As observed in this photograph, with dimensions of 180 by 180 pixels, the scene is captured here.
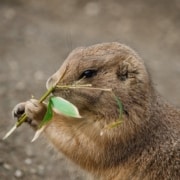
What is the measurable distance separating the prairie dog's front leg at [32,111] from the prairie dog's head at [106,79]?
30 cm

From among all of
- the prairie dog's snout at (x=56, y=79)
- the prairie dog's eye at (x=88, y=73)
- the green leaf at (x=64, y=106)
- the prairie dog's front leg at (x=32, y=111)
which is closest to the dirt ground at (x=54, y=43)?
the prairie dog's front leg at (x=32, y=111)

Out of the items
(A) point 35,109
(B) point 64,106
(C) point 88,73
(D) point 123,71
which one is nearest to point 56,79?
(C) point 88,73

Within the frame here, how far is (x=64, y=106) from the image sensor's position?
4.98 meters

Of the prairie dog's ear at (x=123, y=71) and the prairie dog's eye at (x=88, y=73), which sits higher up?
the prairie dog's eye at (x=88, y=73)

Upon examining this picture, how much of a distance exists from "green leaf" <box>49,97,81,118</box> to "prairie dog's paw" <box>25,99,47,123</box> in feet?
1.75

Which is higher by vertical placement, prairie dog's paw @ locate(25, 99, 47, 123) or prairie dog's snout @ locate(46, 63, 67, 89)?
prairie dog's snout @ locate(46, 63, 67, 89)

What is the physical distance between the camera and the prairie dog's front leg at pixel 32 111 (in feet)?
18.6

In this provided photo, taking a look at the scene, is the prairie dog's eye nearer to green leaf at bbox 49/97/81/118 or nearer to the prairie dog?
the prairie dog

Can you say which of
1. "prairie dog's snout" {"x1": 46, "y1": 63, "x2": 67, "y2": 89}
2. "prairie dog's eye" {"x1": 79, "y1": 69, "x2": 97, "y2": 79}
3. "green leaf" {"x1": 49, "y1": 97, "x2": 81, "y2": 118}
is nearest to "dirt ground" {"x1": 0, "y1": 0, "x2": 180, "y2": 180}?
"prairie dog's snout" {"x1": 46, "y1": 63, "x2": 67, "y2": 89}

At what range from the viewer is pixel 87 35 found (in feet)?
39.9

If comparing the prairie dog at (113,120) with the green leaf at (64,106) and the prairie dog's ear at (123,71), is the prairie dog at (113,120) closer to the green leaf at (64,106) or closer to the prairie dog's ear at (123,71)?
the prairie dog's ear at (123,71)

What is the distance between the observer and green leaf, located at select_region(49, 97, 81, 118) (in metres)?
4.88

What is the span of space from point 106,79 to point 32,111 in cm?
71

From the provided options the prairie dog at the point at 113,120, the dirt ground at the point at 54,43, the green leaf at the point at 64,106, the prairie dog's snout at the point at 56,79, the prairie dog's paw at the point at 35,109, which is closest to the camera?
the green leaf at the point at 64,106
